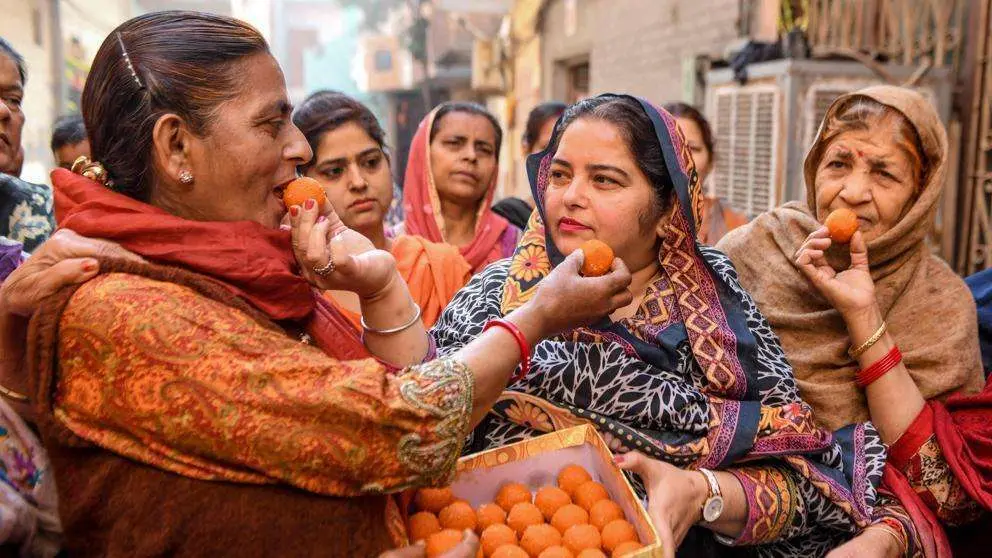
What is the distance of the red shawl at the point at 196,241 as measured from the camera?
152 cm

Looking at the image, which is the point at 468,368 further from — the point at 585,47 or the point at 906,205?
the point at 585,47

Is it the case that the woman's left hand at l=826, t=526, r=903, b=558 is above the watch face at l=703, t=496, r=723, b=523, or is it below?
below

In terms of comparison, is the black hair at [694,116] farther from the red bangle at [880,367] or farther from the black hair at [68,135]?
the black hair at [68,135]

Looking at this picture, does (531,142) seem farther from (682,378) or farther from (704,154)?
(682,378)

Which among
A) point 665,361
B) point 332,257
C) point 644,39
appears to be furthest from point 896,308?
point 644,39

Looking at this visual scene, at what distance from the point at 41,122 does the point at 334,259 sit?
34.5 ft

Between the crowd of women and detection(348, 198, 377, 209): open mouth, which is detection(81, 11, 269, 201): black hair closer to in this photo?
the crowd of women

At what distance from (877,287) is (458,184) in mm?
2359

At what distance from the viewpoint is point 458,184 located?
14.3ft

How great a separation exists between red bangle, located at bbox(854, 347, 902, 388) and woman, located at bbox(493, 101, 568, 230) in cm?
261

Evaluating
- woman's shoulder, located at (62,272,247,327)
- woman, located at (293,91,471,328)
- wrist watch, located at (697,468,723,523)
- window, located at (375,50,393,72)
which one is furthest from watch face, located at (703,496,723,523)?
window, located at (375,50,393,72)

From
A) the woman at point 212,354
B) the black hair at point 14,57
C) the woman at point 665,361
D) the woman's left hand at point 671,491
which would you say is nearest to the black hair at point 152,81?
the woman at point 212,354

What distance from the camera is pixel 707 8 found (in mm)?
7910

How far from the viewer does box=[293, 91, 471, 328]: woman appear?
3.29 m
